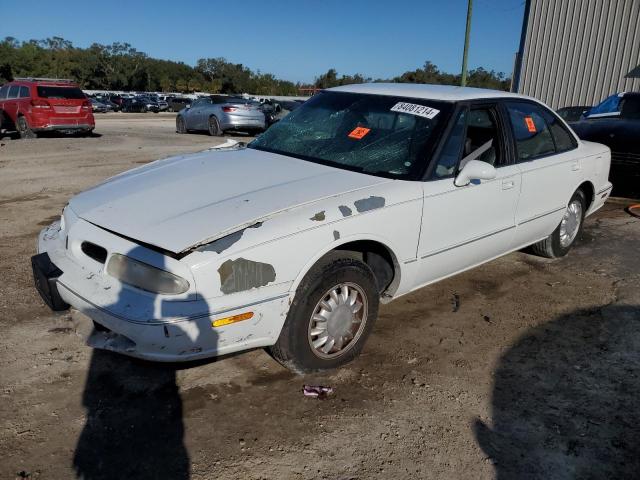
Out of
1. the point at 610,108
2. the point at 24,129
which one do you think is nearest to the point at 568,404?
the point at 610,108

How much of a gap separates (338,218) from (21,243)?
374 cm

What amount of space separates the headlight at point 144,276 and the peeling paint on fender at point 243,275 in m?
0.18

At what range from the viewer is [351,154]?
350 centimetres

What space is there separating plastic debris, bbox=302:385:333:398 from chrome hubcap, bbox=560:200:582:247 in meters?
3.16

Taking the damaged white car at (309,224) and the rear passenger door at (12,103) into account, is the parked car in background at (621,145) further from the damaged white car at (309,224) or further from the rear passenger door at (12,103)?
the rear passenger door at (12,103)

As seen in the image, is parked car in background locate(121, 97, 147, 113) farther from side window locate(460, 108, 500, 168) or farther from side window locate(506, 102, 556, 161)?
side window locate(460, 108, 500, 168)

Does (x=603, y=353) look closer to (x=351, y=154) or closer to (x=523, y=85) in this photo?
(x=351, y=154)

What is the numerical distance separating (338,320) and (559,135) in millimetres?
2962

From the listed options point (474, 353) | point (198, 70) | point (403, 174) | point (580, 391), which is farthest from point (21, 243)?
point (198, 70)

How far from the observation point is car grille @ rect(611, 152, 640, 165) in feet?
23.8

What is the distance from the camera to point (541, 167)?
13.7ft

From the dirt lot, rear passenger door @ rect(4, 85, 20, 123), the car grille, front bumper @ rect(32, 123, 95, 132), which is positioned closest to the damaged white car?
the dirt lot

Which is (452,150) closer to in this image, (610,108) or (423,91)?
(423,91)

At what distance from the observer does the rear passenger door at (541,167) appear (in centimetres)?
405
